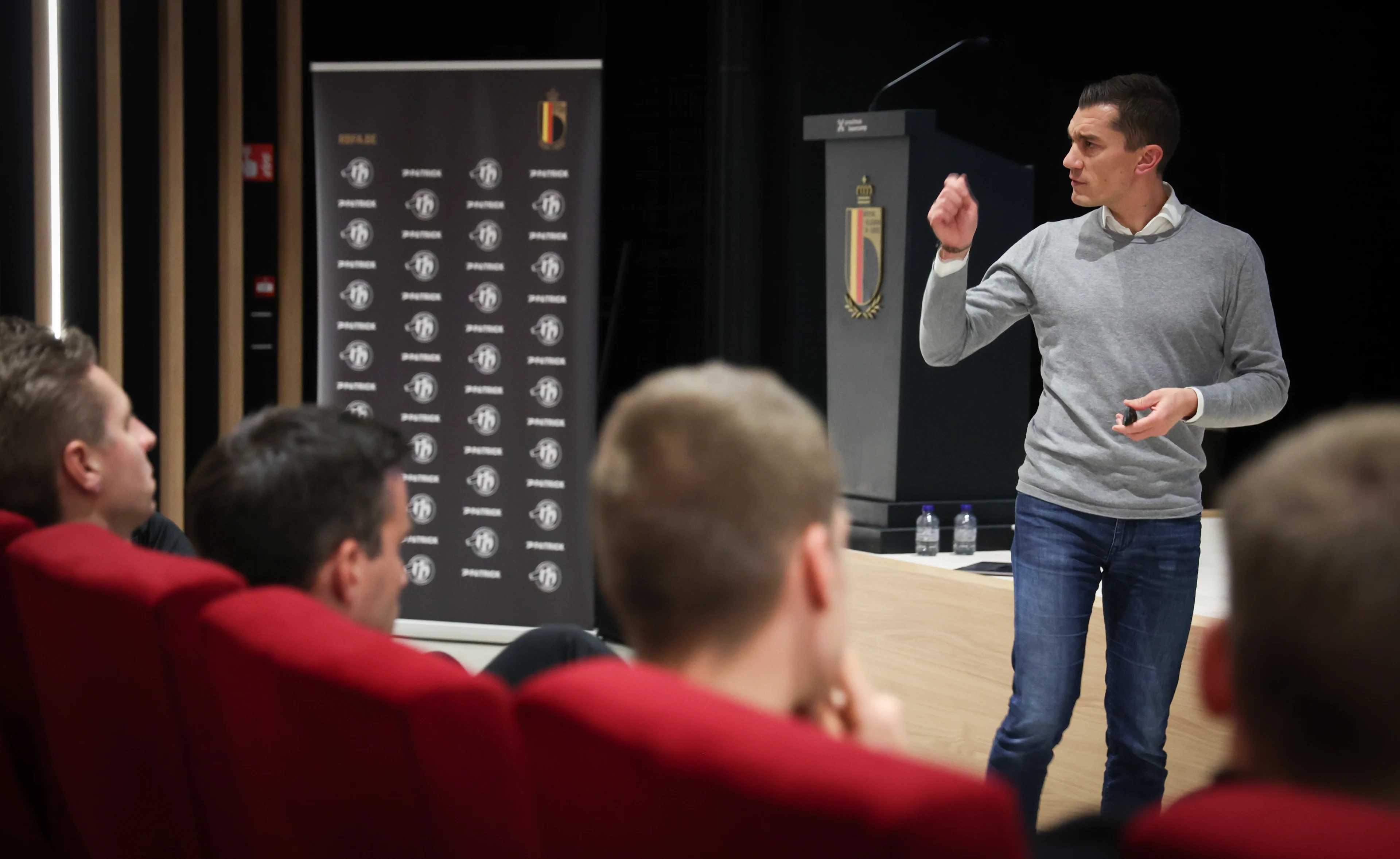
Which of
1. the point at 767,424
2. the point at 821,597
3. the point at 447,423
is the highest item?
the point at 767,424

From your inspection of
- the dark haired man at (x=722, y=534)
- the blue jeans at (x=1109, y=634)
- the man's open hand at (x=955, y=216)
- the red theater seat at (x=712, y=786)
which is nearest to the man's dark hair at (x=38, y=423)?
the dark haired man at (x=722, y=534)

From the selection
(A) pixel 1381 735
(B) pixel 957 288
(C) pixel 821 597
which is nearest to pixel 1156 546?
(B) pixel 957 288

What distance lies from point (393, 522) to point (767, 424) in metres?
0.78

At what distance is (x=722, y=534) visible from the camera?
3.01ft

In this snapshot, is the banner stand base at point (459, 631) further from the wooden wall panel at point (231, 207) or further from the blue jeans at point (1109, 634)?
the blue jeans at point (1109, 634)

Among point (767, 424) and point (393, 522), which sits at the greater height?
point (767, 424)

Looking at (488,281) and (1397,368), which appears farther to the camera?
(1397,368)

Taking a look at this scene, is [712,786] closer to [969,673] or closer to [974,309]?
[974,309]

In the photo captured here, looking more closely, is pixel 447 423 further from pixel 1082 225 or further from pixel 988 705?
pixel 1082 225

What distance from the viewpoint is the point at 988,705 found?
330cm

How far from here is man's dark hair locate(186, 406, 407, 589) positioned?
57.8 inches

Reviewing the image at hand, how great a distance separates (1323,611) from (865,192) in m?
3.51

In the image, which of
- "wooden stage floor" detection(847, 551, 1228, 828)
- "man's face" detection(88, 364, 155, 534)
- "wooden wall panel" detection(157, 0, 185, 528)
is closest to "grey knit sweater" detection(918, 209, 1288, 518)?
"wooden stage floor" detection(847, 551, 1228, 828)

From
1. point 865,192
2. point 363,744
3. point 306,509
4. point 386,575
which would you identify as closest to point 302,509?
point 306,509
